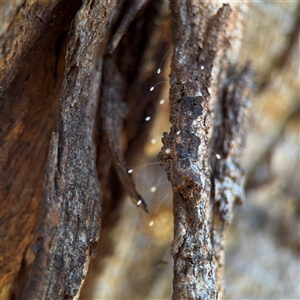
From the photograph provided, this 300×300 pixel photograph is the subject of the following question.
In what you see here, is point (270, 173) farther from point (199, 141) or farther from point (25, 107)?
point (25, 107)

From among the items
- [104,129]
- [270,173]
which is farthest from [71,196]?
[270,173]

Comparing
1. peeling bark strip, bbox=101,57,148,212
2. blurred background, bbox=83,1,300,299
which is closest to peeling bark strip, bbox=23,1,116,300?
Answer: peeling bark strip, bbox=101,57,148,212

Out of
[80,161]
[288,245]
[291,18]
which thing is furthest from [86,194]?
[291,18]

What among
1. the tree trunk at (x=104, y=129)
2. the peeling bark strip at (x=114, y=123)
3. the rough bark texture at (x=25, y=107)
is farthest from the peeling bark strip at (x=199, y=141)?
the rough bark texture at (x=25, y=107)

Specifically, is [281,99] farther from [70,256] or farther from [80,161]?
[70,256]

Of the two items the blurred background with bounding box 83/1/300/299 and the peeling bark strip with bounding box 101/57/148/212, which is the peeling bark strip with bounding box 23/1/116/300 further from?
the blurred background with bounding box 83/1/300/299

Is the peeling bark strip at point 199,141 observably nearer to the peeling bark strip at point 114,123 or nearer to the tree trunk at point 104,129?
the tree trunk at point 104,129

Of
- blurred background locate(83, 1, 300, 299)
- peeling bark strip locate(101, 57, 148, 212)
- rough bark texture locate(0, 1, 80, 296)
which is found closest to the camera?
rough bark texture locate(0, 1, 80, 296)

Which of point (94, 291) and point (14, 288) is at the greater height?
point (14, 288)
